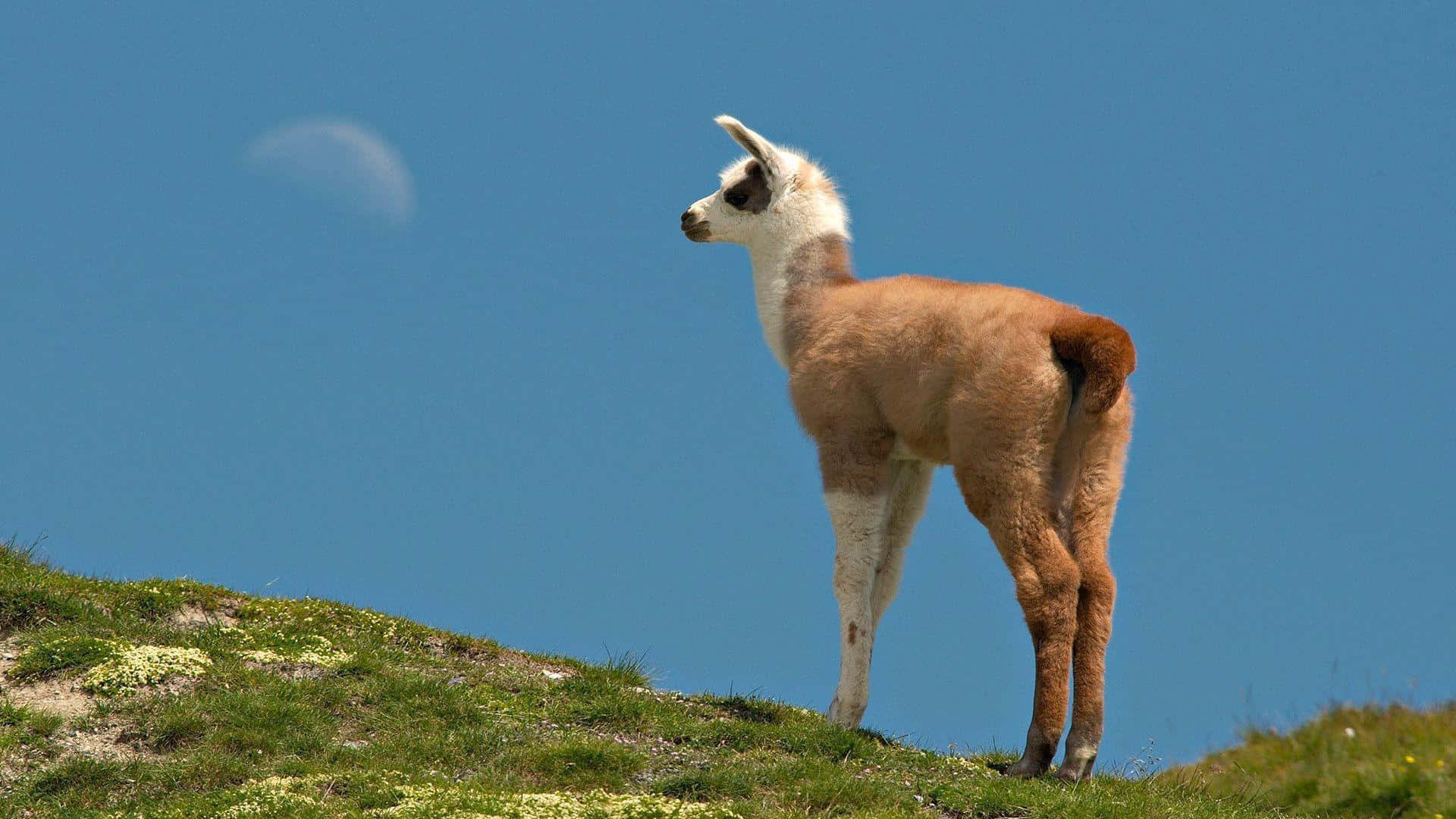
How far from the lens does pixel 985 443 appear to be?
32.8 ft

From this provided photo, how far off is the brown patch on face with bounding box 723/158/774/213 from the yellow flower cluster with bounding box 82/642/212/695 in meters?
6.33

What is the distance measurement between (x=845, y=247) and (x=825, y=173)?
0.92 meters

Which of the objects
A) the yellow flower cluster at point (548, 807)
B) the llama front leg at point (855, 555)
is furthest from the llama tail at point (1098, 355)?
the yellow flower cluster at point (548, 807)

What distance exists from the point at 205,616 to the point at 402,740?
4.01m

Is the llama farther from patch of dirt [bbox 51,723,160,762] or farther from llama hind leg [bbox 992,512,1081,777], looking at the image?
patch of dirt [bbox 51,723,160,762]

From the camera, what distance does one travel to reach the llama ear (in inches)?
492

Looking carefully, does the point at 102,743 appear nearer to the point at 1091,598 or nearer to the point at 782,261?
the point at 782,261

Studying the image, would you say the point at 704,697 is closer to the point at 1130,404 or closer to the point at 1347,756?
the point at 1130,404

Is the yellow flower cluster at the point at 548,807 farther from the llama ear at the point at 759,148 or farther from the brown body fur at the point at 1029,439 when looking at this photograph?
the llama ear at the point at 759,148

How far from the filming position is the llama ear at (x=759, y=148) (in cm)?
1251

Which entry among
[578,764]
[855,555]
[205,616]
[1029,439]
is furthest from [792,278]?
[205,616]

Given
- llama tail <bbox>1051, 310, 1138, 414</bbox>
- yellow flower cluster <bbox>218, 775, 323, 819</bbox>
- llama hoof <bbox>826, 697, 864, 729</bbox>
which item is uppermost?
llama tail <bbox>1051, 310, 1138, 414</bbox>

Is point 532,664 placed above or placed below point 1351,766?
above

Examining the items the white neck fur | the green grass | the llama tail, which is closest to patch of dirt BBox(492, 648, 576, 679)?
the white neck fur
